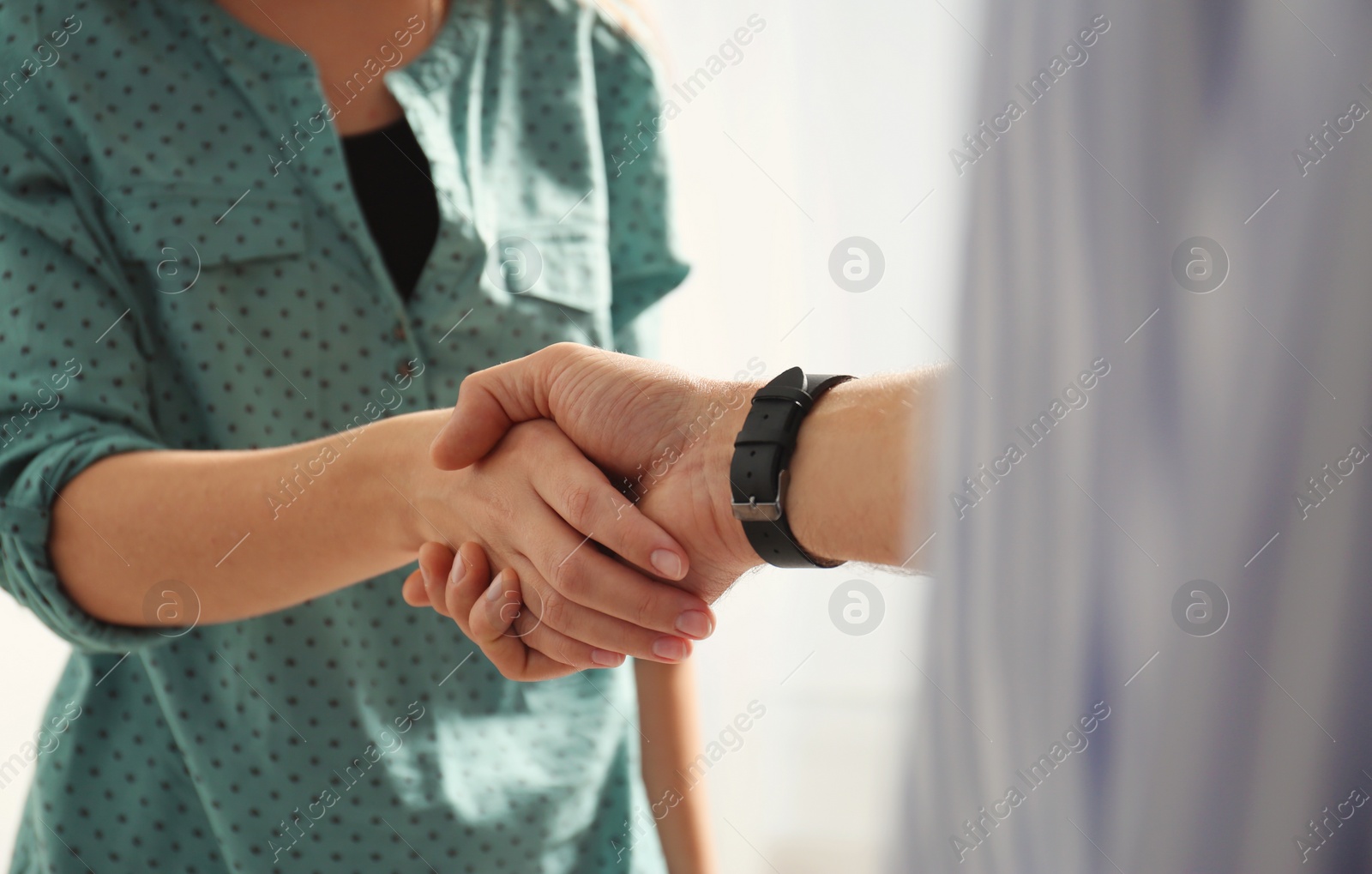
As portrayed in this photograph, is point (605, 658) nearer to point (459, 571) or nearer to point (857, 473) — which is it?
point (459, 571)

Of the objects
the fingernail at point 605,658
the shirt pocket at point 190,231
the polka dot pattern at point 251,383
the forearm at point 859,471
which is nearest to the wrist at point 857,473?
the forearm at point 859,471

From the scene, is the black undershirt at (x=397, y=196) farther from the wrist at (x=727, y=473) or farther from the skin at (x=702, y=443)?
the wrist at (x=727, y=473)

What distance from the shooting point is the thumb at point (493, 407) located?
29.5 inches

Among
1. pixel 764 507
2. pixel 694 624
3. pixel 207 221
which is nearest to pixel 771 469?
pixel 764 507

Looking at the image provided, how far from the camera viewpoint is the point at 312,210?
0.90m

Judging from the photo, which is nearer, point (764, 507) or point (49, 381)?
point (764, 507)

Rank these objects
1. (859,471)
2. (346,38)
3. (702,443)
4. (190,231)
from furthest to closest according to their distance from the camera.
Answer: (346,38), (190,231), (702,443), (859,471)

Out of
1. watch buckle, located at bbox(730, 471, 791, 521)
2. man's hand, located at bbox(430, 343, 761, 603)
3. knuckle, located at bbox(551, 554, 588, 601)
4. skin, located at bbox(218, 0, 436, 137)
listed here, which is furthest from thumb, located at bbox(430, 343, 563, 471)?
skin, located at bbox(218, 0, 436, 137)

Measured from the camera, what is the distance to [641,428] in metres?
0.75

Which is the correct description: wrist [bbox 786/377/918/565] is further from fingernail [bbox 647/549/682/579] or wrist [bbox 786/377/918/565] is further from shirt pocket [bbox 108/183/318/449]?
shirt pocket [bbox 108/183/318/449]

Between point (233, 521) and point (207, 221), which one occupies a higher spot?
point (207, 221)

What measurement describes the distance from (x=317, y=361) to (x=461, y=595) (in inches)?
10.7

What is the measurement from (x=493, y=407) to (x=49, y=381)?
0.35 meters

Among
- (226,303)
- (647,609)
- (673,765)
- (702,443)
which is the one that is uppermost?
(702,443)
